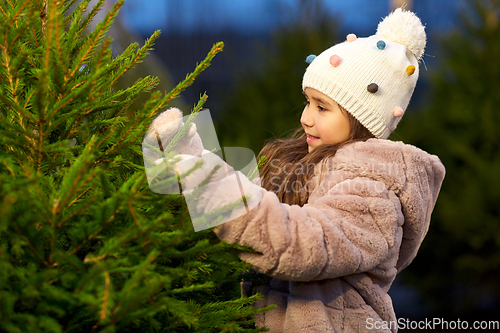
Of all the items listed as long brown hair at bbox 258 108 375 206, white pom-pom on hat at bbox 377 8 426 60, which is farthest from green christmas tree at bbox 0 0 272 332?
white pom-pom on hat at bbox 377 8 426 60

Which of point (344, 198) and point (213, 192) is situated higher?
point (213, 192)

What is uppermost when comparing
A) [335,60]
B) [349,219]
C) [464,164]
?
[335,60]

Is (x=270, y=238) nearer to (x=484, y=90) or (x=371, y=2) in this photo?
(x=484, y=90)

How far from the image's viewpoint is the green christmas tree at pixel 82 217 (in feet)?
3.06

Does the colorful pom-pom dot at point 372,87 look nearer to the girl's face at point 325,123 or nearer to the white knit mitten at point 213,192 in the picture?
the girl's face at point 325,123

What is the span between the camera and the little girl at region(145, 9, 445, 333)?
4.42 feet

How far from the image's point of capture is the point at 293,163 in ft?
7.02

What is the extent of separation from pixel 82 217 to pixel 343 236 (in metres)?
0.76

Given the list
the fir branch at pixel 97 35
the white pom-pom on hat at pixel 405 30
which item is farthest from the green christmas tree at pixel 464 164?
the fir branch at pixel 97 35

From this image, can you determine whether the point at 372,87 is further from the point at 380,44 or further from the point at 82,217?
the point at 82,217

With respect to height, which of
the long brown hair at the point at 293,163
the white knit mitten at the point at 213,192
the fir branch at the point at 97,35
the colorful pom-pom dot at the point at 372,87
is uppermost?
the fir branch at the point at 97,35

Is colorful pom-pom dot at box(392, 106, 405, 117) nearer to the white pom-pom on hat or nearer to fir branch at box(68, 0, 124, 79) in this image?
the white pom-pom on hat

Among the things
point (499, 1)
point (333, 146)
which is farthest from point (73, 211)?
point (499, 1)

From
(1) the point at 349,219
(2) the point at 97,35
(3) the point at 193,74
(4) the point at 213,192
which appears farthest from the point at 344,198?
(2) the point at 97,35
